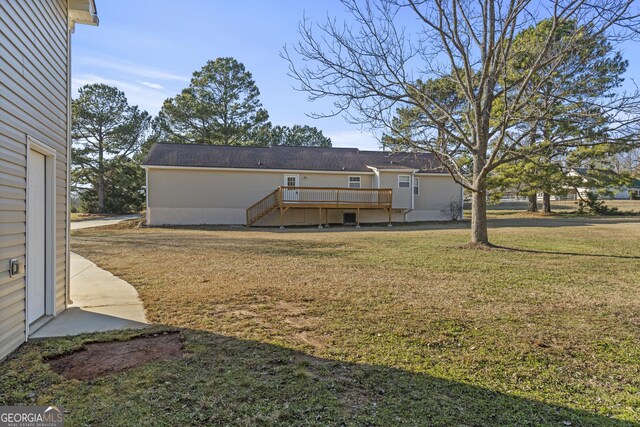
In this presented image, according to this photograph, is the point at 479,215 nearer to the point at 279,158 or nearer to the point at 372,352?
the point at 372,352

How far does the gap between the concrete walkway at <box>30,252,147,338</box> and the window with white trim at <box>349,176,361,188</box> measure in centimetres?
1618

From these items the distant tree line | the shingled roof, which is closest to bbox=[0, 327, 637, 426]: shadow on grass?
the shingled roof

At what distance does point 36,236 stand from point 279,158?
58.6 feet

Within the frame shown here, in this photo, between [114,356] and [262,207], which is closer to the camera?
[114,356]

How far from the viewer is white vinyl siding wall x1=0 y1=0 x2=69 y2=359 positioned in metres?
3.30

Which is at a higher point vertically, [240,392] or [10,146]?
[10,146]

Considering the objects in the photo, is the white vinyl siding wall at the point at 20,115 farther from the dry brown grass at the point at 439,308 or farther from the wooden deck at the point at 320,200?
the wooden deck at the point at 320,200

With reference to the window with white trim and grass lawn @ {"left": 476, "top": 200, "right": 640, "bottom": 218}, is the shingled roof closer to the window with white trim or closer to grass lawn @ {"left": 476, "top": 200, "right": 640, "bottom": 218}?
the window with white trim

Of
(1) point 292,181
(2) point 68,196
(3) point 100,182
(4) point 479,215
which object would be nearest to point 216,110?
(3) point 100,182

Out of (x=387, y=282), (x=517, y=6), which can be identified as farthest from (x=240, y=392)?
(x=517, y=6)

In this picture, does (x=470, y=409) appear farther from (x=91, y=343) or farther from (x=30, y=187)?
(x=30, y=187)

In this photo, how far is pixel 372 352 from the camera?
352cm

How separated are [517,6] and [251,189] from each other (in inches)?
574

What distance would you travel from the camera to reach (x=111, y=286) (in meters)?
6.12
